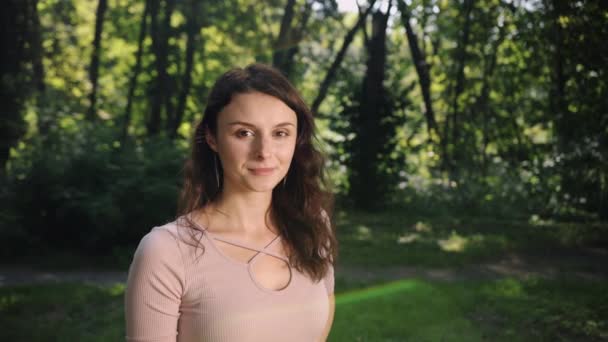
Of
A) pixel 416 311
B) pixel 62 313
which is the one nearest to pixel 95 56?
pixel 62 313

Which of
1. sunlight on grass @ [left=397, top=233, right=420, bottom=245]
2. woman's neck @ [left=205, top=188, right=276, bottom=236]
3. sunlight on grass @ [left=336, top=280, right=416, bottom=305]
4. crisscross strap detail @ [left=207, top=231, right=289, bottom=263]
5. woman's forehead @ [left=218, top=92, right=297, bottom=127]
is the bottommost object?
sunlight on grass @ [left=397, top=233, right=420, bottom=245]

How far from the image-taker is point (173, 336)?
6.30 feet

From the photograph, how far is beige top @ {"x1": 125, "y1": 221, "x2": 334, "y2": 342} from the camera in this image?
1868 millimetres

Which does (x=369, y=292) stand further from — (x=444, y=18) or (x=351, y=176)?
(x=351, y=176)

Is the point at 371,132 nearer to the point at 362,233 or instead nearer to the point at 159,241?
the point at 362,233

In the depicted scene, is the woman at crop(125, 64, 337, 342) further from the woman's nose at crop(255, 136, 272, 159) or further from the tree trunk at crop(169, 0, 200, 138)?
the tree trunk at crop(169, 0, 200, 138)

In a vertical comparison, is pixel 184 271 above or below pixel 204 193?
below

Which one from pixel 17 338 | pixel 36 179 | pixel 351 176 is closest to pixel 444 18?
pixel 351 176

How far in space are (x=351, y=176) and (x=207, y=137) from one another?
1156 centimetres

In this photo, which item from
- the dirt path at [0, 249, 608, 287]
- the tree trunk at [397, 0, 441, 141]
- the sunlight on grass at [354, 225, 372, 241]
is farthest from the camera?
the sunlight on grass at [354, 225, 372, 241]

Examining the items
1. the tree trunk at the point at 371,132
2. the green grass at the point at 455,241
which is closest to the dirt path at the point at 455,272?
the green grass at the point at 455,241

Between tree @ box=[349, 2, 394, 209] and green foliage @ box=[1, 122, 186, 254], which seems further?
tree @ box=[349, 2, 394, 209]

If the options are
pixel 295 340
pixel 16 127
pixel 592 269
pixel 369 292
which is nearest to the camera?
pixel 295 340

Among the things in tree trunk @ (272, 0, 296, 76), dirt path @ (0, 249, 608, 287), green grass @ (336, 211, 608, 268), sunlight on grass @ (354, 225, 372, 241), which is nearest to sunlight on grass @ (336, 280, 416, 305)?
dirt path @ (0, 249, 608, 287)
